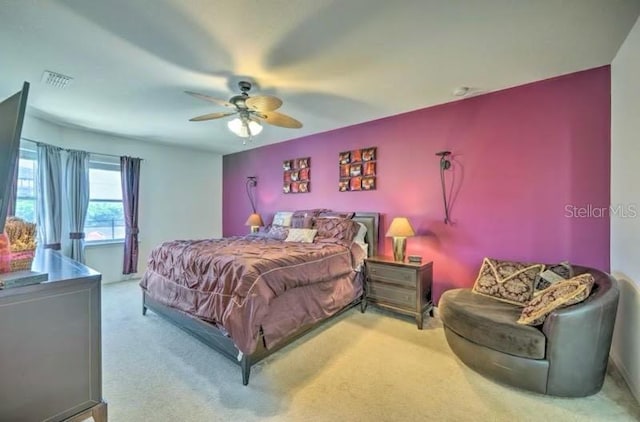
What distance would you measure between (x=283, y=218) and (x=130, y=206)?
2.72m

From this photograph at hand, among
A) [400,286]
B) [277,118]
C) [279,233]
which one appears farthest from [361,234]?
[277,118]

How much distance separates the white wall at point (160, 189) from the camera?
441cm

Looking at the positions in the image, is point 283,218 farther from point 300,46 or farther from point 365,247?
point 300,46

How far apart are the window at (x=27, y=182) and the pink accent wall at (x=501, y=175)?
436cm

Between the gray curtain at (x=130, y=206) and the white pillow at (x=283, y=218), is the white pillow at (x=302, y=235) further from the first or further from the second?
the gray curtain at (x=130, y=206)

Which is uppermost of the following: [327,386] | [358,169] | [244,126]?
[244,126]

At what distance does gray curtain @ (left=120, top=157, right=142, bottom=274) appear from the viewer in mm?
4812

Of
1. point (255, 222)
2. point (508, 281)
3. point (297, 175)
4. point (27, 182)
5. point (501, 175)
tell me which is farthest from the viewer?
point (255, 222)

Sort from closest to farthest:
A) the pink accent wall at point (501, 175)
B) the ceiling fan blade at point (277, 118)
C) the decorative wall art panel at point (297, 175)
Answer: the pink accent wall at point (501, 175) → the ceiling fan blade at point (277, 118) → the decorative wall art panel at point (297, 175)

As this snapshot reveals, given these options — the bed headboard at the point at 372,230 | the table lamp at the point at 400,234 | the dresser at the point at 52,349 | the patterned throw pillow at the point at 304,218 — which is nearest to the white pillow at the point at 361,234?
the bed headboard at the point at 372,230

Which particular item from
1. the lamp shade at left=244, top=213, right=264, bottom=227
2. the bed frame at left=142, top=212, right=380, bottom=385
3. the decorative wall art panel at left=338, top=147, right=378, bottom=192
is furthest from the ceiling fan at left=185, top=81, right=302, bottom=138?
the lamp shade at left=244, top=213, right=264, bottom=227

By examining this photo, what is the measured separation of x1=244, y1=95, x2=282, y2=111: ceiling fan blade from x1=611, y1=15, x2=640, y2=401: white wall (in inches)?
102

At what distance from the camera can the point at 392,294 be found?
3.26m

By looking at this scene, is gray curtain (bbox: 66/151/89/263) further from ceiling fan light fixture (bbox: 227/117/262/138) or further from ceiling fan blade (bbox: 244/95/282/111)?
ceiling fan blade (bbox: 244/95/282/111)
